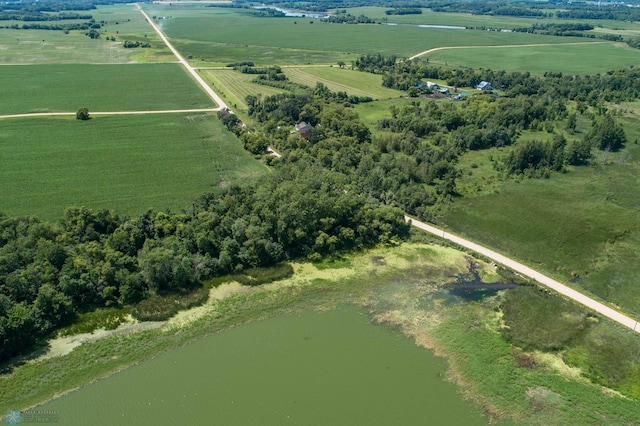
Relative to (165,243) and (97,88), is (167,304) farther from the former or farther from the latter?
(97,88)

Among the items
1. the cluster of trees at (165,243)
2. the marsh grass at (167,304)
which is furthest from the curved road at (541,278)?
the marsh grass at (167,304)

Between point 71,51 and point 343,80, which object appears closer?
point 343,80

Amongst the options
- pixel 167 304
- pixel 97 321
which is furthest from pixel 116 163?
pixel 97 321

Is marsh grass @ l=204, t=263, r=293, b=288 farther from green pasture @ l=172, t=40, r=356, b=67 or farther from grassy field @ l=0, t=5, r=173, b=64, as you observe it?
grassy field @ l=0, t=5, r=173, b=64

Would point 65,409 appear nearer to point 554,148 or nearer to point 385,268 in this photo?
point 385,268

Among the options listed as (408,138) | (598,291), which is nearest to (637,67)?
(408,138)
